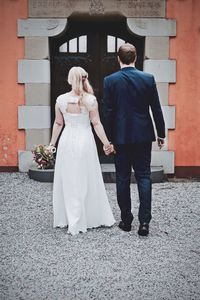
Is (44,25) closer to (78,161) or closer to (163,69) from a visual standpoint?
(163,69)

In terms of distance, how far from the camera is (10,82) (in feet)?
27.0

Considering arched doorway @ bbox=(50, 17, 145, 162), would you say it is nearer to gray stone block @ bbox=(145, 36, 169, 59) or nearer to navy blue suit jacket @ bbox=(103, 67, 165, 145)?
gray stone block @ bbox=(145, 36, 169, 59)

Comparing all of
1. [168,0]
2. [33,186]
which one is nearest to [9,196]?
[33,186]

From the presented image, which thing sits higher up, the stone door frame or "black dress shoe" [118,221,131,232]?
the stone door frame

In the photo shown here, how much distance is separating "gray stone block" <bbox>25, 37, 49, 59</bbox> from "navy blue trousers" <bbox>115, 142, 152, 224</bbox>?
370 centimetres

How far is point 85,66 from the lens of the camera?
8.53 meters

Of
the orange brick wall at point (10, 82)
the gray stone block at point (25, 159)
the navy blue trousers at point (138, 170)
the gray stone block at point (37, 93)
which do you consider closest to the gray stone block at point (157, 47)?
the gray stone block at point (37, 93)

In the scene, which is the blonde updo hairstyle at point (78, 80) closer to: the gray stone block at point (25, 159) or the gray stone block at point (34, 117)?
the gray stone block at point (34, 117)

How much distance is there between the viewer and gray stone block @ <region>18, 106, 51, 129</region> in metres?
8.22

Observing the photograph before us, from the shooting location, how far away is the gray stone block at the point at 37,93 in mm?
8203

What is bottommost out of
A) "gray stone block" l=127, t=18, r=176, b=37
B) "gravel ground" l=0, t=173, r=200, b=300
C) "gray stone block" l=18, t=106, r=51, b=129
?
"gravel ground" l=0, t=173, r=200, b=300

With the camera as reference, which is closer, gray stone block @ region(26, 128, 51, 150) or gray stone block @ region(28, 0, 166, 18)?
gray stone block @ region(28, 0, 166, 18)

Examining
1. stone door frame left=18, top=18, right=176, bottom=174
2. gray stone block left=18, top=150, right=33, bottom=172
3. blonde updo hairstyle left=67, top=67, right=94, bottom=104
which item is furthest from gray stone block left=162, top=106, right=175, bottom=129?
blonde updo hairstyle left=67, top=67, right=94, bottom=104

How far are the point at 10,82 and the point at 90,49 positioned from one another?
58.4 inches
